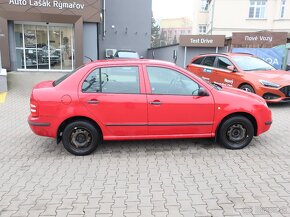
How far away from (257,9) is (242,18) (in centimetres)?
175

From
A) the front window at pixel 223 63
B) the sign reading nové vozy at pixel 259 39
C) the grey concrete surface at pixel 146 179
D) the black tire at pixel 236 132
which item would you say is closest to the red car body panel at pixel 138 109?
the black tire at pixel 236 132

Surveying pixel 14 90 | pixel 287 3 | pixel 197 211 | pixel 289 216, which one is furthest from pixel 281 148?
pixel 287 3

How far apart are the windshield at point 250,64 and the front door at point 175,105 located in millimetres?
4743

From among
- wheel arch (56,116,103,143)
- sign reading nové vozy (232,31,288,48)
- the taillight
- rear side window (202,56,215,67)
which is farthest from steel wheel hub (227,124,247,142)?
sign reading nové vozy (232,31,288,48)

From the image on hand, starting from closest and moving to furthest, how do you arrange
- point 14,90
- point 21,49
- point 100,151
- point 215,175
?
point 215,175 < point 100,151 < point 14,90 < point 21,49

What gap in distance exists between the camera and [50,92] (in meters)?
4.71

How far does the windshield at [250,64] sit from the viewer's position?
9.20m

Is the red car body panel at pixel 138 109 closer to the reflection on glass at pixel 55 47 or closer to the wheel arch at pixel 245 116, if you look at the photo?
the wheel arch at pixel 245 116

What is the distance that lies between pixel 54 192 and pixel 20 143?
2.17m

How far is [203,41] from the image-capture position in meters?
17.8

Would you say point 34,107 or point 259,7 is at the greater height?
point 259,7

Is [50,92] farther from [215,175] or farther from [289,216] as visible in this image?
[289,216]

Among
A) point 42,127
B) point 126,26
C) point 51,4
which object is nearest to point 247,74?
point 42,127

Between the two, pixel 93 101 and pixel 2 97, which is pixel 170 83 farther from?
pixel 2 97
